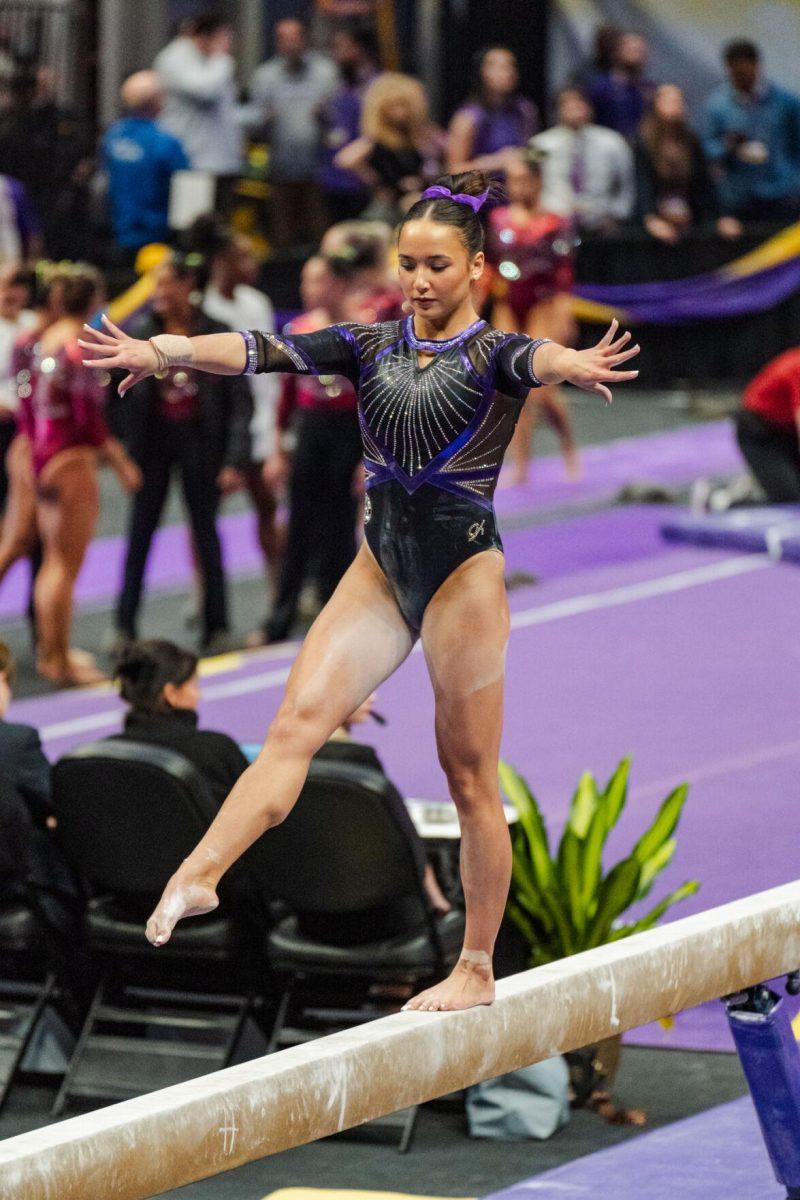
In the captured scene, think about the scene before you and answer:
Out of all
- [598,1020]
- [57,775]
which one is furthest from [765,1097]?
[57,775]

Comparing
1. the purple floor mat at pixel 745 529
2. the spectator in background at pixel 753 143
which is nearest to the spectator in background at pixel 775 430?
the purple floor mat at pixel 745 529

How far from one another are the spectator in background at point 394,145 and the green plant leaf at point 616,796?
8677 mm

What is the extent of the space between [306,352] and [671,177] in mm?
11779

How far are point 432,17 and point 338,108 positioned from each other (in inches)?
133

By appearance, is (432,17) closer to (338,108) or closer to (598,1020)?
(338,108)

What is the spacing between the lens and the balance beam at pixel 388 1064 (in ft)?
10.7

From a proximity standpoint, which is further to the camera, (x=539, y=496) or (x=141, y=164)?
(x=141, y=164)

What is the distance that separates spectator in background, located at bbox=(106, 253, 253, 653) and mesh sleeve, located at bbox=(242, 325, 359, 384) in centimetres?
500

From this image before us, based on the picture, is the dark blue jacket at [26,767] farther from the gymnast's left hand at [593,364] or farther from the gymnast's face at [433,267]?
the gymnast's left hand at [593,364]

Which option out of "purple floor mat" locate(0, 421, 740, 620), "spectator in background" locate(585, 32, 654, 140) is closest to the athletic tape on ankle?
"purple floor mat" locate(0, 421, 740, 620)

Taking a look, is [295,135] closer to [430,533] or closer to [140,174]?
[140,174]

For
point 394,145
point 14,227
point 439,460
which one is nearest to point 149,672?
point 439,460

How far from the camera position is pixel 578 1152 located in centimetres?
498

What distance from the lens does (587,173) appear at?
1471 centimetres
